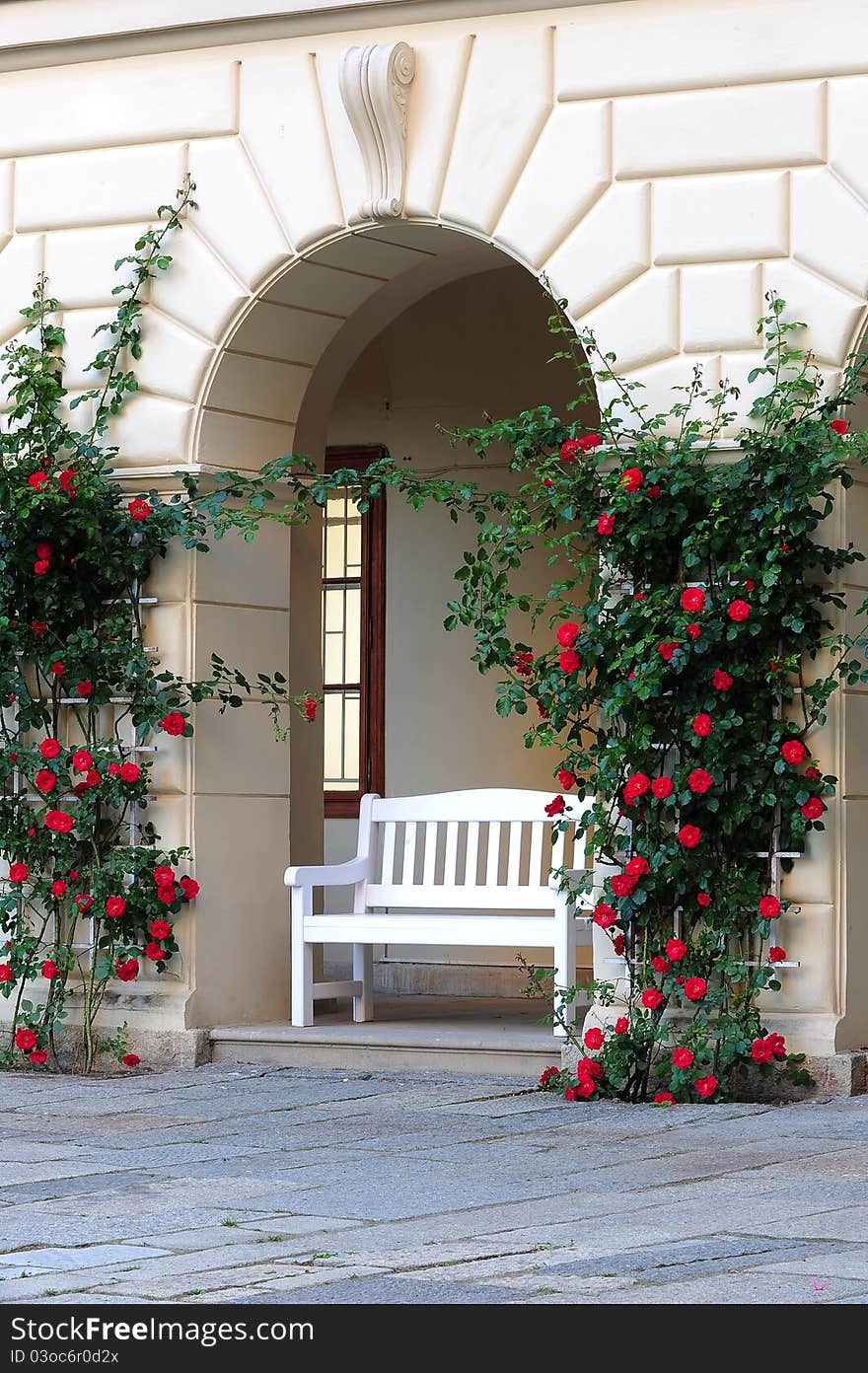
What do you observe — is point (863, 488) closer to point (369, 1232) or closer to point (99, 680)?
point (99, 680)

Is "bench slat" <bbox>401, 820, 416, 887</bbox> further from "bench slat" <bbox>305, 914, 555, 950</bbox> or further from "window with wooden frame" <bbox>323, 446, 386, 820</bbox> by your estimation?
"window with wooden frame" <bbox>323, 446, 386, 820</bbox>

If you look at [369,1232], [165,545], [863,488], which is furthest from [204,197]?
[369,1232]

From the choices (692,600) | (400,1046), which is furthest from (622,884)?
(400,1046)

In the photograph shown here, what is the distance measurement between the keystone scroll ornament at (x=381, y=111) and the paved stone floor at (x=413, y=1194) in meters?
3.36

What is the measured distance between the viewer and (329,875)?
9.02 metres

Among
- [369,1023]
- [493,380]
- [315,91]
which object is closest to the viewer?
[315,91]

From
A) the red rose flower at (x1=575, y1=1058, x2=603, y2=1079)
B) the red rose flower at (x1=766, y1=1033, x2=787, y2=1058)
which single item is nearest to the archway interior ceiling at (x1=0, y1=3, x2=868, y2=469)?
the red rose flower at (x1=766, y1=1033, x2=787, y2=1058)

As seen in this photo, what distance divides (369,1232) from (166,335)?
4.62 metres

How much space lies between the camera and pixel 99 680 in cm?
878

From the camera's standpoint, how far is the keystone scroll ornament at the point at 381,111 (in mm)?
8336

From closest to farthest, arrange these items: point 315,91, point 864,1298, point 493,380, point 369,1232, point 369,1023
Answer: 1. point 864,1298
2. point 369,1232
3. point 315,91
4. point 369,1023
5. point 493,380

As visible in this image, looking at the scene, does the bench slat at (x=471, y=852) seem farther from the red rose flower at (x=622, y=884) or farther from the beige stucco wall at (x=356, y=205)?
the red rose flower at (x=622, y=884)

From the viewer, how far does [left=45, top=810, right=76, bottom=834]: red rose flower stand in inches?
339

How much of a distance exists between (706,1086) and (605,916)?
0.71 meters
